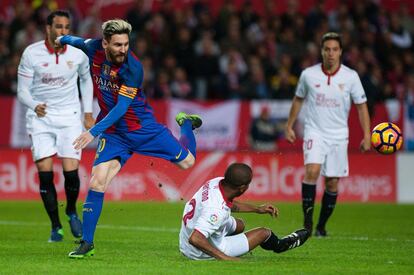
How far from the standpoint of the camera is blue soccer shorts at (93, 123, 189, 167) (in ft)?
37.3

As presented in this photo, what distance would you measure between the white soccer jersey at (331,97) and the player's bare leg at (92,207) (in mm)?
4086

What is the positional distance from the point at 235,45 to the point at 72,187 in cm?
1126

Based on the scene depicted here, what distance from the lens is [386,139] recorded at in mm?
13156

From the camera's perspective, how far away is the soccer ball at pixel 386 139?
1312 cm

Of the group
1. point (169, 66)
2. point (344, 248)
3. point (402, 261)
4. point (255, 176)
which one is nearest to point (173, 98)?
point (169, 66)

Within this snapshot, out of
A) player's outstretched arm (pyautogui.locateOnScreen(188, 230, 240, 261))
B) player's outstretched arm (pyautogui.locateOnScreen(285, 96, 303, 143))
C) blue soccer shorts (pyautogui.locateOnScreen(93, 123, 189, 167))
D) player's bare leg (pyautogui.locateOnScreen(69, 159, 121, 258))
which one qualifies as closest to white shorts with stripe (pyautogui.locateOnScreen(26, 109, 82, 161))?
blue soccer shorts (pyautogui.locateOnScreen(93, 123, 189, 167))

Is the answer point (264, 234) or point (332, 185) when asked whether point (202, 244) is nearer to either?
point (264, 234)

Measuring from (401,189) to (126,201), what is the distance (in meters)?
5.81

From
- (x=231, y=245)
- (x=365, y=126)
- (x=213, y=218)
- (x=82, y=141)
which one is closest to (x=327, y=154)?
(x=365, y=126)

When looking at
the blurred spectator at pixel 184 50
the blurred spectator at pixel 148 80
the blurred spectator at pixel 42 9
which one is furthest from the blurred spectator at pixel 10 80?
the blurred spectator at pixel 184 50

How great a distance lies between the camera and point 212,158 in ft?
71.5

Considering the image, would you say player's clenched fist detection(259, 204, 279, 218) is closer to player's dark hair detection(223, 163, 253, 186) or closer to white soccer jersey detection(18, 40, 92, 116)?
player's dark hair detection(223, 163, 253, 186)

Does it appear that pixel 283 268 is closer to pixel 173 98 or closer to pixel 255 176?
pixel 255 176

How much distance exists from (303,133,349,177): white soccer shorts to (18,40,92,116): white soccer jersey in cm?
307
